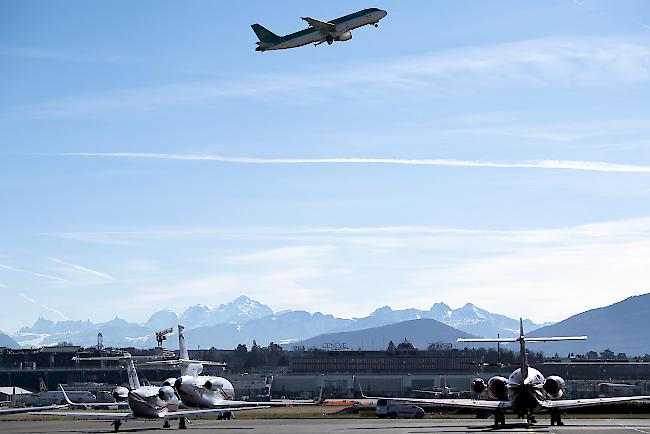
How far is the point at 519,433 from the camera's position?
2148 inches

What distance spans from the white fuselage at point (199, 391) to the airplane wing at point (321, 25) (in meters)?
28.9

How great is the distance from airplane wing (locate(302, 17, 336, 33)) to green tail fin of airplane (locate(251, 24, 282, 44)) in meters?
4.85

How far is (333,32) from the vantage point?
79312mm

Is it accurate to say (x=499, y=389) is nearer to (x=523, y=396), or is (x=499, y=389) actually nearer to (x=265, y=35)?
(x=523, y=396)

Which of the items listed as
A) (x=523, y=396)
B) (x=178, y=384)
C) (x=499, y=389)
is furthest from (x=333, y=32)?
(x=523, y=396)

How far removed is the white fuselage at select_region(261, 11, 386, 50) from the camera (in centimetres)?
7950

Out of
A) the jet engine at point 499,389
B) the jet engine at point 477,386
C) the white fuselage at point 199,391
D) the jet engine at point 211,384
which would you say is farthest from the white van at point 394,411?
the jet engine at point 499,389

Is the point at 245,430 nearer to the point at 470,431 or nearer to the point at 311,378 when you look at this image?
the point at 470,431

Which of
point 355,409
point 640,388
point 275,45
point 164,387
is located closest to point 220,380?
point 164,387

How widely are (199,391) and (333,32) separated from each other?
29750 millimetres

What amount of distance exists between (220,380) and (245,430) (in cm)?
2145

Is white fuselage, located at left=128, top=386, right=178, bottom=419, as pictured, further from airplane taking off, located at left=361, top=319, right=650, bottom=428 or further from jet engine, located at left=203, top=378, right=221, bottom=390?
airplane taking off, located at left=361, top=319, right=650, bottom=428

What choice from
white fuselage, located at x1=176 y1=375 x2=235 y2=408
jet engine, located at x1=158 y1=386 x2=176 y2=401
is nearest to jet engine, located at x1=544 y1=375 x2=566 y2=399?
jet engine, located at x1=158 y1=386 x2=176 y2=401

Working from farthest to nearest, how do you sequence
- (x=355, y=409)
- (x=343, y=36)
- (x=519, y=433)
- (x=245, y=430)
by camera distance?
(x=355, y=409)
(x=343, y=36)
(x=245, y=430)
(x=519, y=433)
